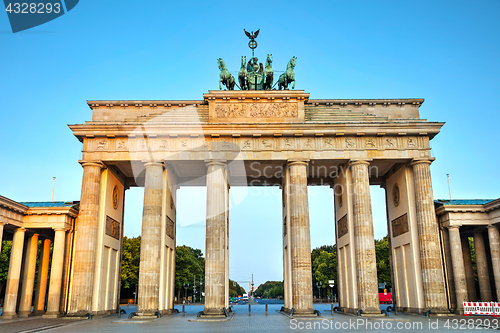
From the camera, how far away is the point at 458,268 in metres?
30.5

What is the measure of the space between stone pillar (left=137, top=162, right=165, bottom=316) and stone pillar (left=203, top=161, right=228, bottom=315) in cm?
356

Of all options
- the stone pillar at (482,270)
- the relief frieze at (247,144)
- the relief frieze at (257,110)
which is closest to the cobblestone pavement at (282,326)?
the stone pillar at (482,270)

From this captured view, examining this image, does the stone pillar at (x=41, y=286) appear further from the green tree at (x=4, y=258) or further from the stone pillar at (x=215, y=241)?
the green tree at (x=4, y=258)

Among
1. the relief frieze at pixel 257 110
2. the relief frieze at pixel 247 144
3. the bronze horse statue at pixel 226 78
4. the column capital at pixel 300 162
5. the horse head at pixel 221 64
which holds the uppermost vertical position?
the horse head at pixel 221 64

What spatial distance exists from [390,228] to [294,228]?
10693mm

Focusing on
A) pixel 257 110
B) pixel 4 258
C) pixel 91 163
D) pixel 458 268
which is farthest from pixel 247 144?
pixel 4 258

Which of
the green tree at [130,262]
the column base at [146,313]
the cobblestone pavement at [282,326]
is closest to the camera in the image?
the cobblestone pavement at [282,326]

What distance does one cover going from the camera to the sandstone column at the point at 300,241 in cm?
2850

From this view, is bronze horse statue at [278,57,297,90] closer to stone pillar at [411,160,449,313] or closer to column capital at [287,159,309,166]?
column capital at [287,159,309,166]

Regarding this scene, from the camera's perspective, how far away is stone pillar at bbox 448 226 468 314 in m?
29.6

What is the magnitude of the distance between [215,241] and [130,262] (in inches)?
1754

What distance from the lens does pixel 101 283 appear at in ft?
101

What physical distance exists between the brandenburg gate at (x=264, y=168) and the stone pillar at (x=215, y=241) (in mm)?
73

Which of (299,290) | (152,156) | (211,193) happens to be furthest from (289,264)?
(152,156)
